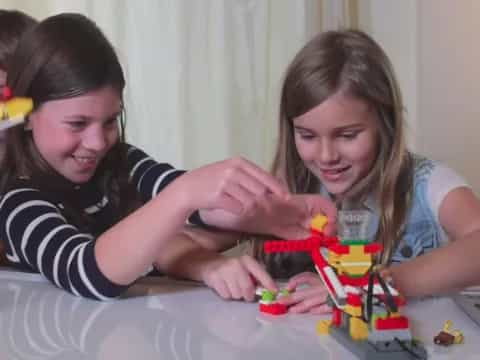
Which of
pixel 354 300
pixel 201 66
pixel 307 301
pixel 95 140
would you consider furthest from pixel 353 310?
pixel 201 66

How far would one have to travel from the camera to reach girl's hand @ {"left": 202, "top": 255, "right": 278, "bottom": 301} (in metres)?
0.81

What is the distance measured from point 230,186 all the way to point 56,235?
248mm

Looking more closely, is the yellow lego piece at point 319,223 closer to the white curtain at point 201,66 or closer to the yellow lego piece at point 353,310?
the yellow lego piece at point 353,310

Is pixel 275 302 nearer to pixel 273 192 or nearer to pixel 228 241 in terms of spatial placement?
pixel 273 192

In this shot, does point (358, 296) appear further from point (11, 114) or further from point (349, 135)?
point (349, 135)

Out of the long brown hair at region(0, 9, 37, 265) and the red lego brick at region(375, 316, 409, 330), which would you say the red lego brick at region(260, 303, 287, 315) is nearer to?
the red lego brick at region(375, 316, 409, 330)

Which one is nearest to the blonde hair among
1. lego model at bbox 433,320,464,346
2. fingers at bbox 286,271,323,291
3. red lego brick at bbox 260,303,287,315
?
fingers at bbox 286,271,323,291

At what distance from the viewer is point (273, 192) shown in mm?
750

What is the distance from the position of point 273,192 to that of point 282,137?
0.48 m

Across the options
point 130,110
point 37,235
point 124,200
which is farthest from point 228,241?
point 130,110

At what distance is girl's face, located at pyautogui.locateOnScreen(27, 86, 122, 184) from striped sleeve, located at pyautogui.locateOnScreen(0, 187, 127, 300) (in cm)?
7

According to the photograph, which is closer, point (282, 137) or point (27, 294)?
point (27, 294)

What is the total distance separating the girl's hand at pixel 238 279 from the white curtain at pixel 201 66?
81 centimetres

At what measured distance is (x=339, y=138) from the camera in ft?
3.67
